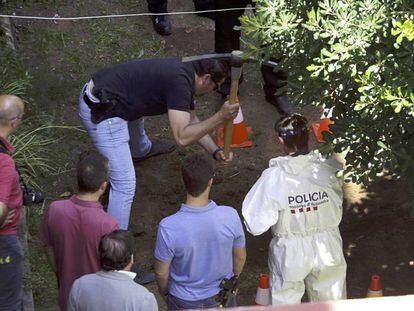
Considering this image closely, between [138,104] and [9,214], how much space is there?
1.39 meters

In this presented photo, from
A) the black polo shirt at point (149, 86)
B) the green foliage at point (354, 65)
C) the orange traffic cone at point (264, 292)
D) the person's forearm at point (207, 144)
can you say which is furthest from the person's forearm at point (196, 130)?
the orange traffic cone at point (264, 292)

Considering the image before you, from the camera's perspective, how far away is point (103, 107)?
584cm

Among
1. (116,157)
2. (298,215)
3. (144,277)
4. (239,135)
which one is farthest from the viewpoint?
(239,135)

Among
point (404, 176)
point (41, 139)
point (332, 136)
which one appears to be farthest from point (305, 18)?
point (41, 139)

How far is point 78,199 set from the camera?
4.68m

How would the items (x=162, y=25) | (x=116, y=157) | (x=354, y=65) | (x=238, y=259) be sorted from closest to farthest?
1. (x=354, y=65)
2. (x=238, y=259)
3. (x=116, y=157)
4. (x=162, y=25)

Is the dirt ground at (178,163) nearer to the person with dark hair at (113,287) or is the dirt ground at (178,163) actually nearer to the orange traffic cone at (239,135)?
the orange traffic cone at (239,135)

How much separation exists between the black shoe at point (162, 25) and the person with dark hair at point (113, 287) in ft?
15.8

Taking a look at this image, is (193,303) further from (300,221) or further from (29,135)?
(29,135)

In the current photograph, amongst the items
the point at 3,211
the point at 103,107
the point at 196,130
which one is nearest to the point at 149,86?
the point at 103,107

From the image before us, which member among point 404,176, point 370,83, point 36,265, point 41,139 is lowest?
point 36,265

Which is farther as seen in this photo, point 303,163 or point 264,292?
point 264,292

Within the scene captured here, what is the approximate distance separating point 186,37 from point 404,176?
450 centimetres

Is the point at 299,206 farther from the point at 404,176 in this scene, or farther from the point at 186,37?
the point at 186,37
